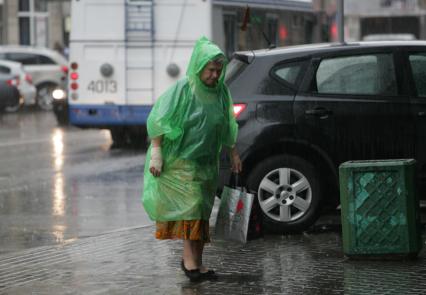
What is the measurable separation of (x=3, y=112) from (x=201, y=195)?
27.1 m

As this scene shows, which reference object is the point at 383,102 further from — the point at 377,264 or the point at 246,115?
the point at 377,264

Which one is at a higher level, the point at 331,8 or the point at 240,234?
the point at 331,8

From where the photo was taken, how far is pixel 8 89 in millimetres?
34031

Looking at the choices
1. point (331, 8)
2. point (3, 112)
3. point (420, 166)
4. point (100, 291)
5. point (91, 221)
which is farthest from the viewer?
point (3, 112)

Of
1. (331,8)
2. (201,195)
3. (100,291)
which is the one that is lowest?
(100,291)

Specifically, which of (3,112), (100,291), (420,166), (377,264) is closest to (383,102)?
(420,166)

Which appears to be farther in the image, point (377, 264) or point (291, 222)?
point (291, 222)

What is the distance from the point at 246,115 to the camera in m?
11.0

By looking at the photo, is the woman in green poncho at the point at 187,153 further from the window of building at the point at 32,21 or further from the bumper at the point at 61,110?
the window of building at the point at 32,21

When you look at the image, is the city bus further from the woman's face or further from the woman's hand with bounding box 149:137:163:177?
the woman's hand with bounding box 149:137:163:177

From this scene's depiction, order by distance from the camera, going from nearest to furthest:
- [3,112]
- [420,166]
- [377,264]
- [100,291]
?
1. [100,291]
2. [377,264]
3. [420,166]
4. [3,112]

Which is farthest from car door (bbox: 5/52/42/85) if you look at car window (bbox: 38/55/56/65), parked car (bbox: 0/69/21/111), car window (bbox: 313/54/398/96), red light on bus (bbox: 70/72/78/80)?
car window (bbox: 313/54/398/96)

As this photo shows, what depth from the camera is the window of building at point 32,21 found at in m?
52.5

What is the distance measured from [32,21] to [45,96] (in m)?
16.4
